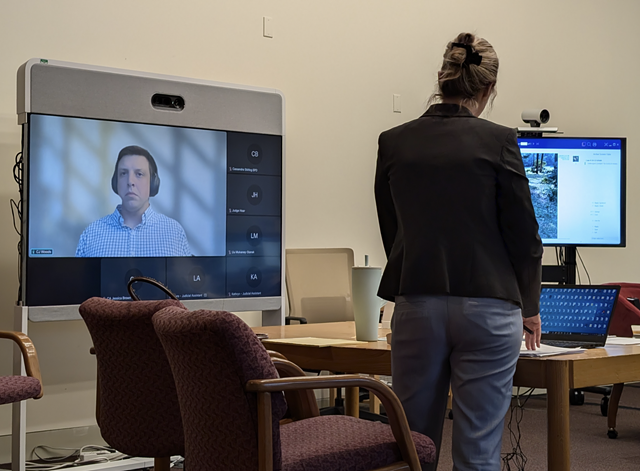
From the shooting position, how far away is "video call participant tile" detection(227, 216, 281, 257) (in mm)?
3938

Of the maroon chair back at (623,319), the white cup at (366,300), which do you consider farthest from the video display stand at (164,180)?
the maroon chair back at (623,319)

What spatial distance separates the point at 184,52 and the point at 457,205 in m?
3.03

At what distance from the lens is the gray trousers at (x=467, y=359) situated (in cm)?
180

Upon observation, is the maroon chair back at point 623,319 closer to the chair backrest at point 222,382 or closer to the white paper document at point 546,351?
the white paper document at point 546,351

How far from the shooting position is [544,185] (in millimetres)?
4633

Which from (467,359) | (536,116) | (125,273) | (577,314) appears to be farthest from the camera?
(536,116)

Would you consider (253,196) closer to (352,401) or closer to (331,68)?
(331,68)

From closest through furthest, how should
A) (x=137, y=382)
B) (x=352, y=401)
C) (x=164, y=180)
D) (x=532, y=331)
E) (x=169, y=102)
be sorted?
(x=532, y=331)
(x=137, y=382)
(x=352, y=401)
(x=164, y=180)
(x=169, y=102)

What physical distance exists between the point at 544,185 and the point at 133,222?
248 centimetres

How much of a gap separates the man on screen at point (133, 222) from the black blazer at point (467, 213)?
2.07 metres

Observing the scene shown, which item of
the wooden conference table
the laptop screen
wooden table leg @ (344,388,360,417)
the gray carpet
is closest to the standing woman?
the wooden conference table

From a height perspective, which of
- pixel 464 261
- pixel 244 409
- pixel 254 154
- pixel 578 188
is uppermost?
pixel 254 154

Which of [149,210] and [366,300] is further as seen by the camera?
[149,210]

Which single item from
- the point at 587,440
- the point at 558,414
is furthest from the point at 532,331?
the point at 587,440
